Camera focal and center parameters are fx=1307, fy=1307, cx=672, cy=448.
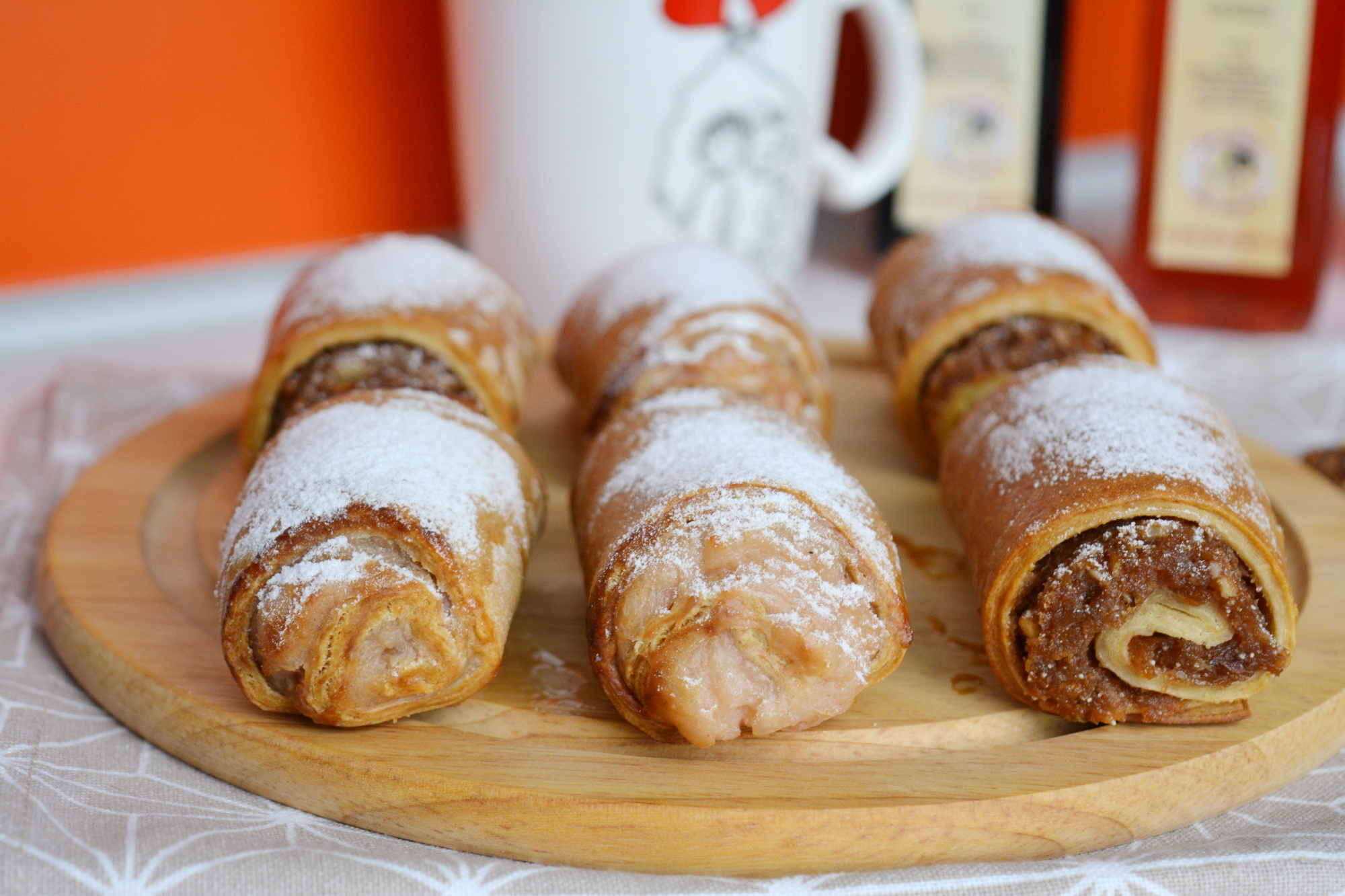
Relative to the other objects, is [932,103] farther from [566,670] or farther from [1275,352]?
[566,670]

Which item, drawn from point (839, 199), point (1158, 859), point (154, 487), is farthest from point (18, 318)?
point (1158, 859)

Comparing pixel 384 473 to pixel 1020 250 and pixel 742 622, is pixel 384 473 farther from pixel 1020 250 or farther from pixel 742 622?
pixel 1020 250

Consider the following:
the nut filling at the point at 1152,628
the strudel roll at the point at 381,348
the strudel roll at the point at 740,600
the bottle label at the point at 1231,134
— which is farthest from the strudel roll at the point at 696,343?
the bottle label at the point at 1231,134

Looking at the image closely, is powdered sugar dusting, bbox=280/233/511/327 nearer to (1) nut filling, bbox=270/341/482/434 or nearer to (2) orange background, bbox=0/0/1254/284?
(1) nut filling, bbox=270/341/482/434

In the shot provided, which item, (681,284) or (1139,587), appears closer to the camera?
(1139,587)

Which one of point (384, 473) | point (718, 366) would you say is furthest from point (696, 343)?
point (384, 473)

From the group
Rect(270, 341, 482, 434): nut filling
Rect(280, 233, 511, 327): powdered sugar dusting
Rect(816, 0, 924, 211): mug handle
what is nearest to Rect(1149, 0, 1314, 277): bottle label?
Rect(816, 0, 924, 211): mug handle
